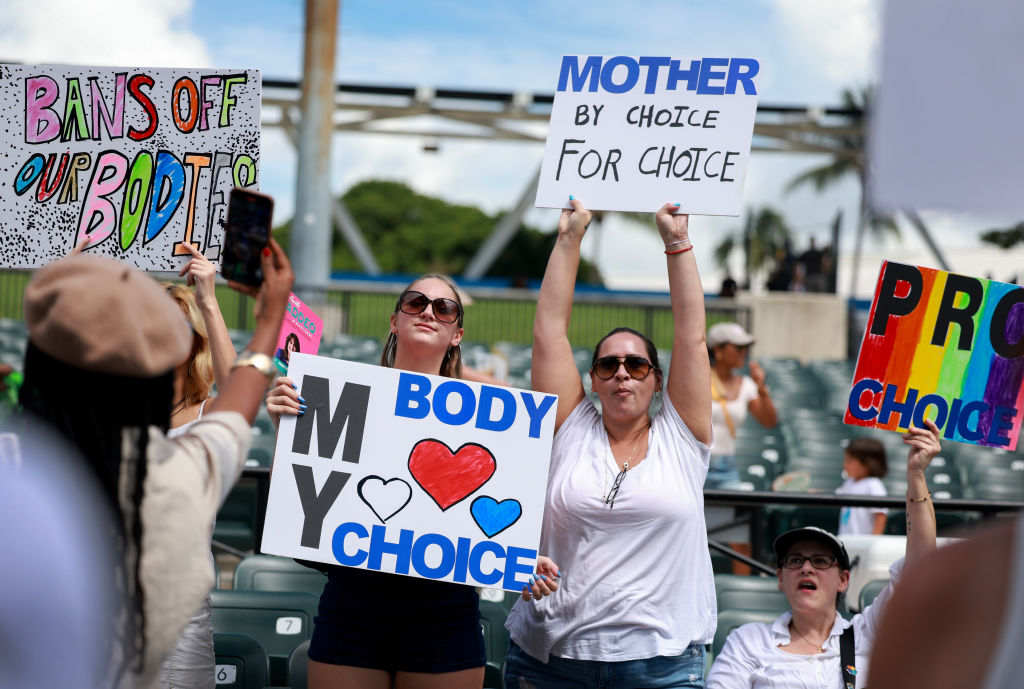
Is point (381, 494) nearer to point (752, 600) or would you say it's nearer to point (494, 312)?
point (752, 600)

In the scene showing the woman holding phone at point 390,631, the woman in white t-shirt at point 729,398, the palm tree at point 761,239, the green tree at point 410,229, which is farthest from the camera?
the green tree at point 410,229

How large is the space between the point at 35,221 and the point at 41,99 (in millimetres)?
440

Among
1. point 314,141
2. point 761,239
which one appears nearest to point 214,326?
point 314,141

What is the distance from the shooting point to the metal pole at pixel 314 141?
14.8 metres

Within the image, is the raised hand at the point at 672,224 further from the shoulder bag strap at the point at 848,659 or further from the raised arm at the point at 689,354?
the shoulder bag strap at the point at 848,659

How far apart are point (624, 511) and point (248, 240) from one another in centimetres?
135

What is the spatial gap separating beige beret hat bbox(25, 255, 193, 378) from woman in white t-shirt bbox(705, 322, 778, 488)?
4.95 meters

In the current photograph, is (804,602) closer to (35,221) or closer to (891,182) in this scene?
(891,182)

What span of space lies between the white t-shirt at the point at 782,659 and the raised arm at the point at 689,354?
2.60 ft

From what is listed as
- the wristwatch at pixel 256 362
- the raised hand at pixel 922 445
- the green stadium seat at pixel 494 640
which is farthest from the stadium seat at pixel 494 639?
the wristwatch at pixel 256 362

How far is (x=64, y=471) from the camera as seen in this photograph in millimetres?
1765

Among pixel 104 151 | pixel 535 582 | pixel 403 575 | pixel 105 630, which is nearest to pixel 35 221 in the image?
pixel 104 151

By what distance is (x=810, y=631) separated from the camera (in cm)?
362

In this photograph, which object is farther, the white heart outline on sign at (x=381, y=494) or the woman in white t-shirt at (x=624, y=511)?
the white heart outline on sign at (x=381, y=494)
